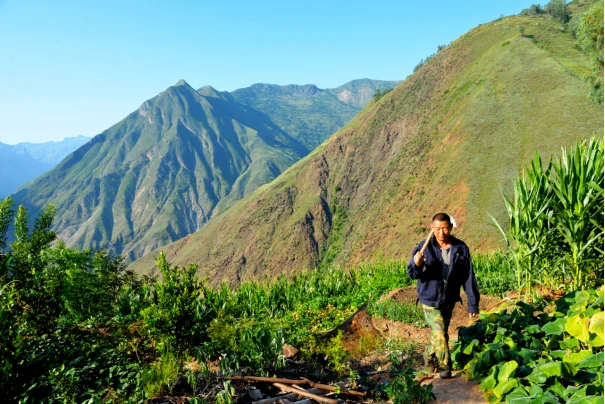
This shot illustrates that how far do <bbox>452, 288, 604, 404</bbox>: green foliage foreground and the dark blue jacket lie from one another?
433 mm

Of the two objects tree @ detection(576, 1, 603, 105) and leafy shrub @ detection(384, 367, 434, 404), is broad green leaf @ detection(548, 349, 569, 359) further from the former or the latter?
tree @ detection(576, 1, 603, 105)

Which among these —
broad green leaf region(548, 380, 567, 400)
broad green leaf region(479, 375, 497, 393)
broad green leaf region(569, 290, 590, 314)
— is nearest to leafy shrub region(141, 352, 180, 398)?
broad green leaf region(479, 375, 497, 393)

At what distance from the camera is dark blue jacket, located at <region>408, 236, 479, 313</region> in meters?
4.37

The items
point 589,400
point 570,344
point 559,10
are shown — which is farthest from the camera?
point 559,10

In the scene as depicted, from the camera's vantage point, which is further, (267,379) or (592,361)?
(267,379)

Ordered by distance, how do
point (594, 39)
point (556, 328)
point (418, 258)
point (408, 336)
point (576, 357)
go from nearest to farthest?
point (576, 357) < point (556, 328) < point (418, 258) < point (408, 336) < point (594, 39)

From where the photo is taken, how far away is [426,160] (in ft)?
207

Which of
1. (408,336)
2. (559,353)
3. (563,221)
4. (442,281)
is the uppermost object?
(563,221)

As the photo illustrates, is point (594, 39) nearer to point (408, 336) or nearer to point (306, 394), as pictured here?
point (408, 336)

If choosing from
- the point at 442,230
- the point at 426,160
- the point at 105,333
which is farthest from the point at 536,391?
the point at 426,160

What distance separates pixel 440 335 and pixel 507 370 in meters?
1.01

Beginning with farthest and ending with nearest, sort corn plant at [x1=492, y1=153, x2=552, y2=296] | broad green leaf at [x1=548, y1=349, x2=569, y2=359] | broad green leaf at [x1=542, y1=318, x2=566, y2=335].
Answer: corn plant at [x1=492, y1=153, x2=552, y2=296]
broad green leaf at [x1=542, y1=318, x2=566, y2=335]
broad green leaf at [x1=548, y1=349, x2=569, y2=359]

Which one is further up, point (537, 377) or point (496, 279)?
point (537, 377)

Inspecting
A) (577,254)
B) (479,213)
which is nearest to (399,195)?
(479,213)
